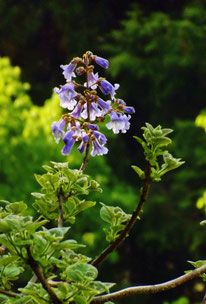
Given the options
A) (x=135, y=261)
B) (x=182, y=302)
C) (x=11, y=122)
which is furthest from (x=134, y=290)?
(x=135, y=261)

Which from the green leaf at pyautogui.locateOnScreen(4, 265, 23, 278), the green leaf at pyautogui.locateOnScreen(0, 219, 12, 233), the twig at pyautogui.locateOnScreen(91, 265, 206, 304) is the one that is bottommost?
the twig at pyautogui.locateOnScreen(91, 265, 206, 304)

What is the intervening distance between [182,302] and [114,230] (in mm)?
6139

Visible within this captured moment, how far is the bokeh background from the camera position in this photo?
35.7ft

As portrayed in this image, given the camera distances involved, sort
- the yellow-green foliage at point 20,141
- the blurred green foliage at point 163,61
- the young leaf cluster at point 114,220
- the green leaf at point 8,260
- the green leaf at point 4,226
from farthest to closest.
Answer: the blurred green foliage at point 163,61, the yellow-green foliage at point 20,141, the young leaf cluster at point 114,220, the green leaf at point 8,260, the green leaf at point 4,226

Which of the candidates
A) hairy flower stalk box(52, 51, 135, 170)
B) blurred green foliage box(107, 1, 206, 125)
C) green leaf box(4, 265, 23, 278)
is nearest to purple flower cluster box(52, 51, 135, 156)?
hairy flower stalk box(52, 51, 135, 170)

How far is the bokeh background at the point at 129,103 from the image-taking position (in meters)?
10.9

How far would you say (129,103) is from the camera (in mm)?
15773

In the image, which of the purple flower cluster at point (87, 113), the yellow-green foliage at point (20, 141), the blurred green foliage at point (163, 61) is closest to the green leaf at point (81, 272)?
the purple flower cluster at point (87, 113)

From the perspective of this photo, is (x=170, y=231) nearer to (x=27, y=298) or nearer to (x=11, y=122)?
(x=11, y=122)

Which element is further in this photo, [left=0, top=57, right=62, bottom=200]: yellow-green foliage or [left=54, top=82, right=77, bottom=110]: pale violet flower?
[left=0, top=57, right=62, bottom=200]: yellow-green foliage

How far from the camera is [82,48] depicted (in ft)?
51.4

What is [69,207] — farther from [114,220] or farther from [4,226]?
[4,226]

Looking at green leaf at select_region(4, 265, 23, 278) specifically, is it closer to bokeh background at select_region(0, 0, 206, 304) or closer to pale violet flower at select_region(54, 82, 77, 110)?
pale violet flower at select_region(54, 82, 77, 110)

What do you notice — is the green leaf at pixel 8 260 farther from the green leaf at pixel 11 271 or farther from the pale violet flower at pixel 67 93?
the pale violet flower at pixel 67 93
